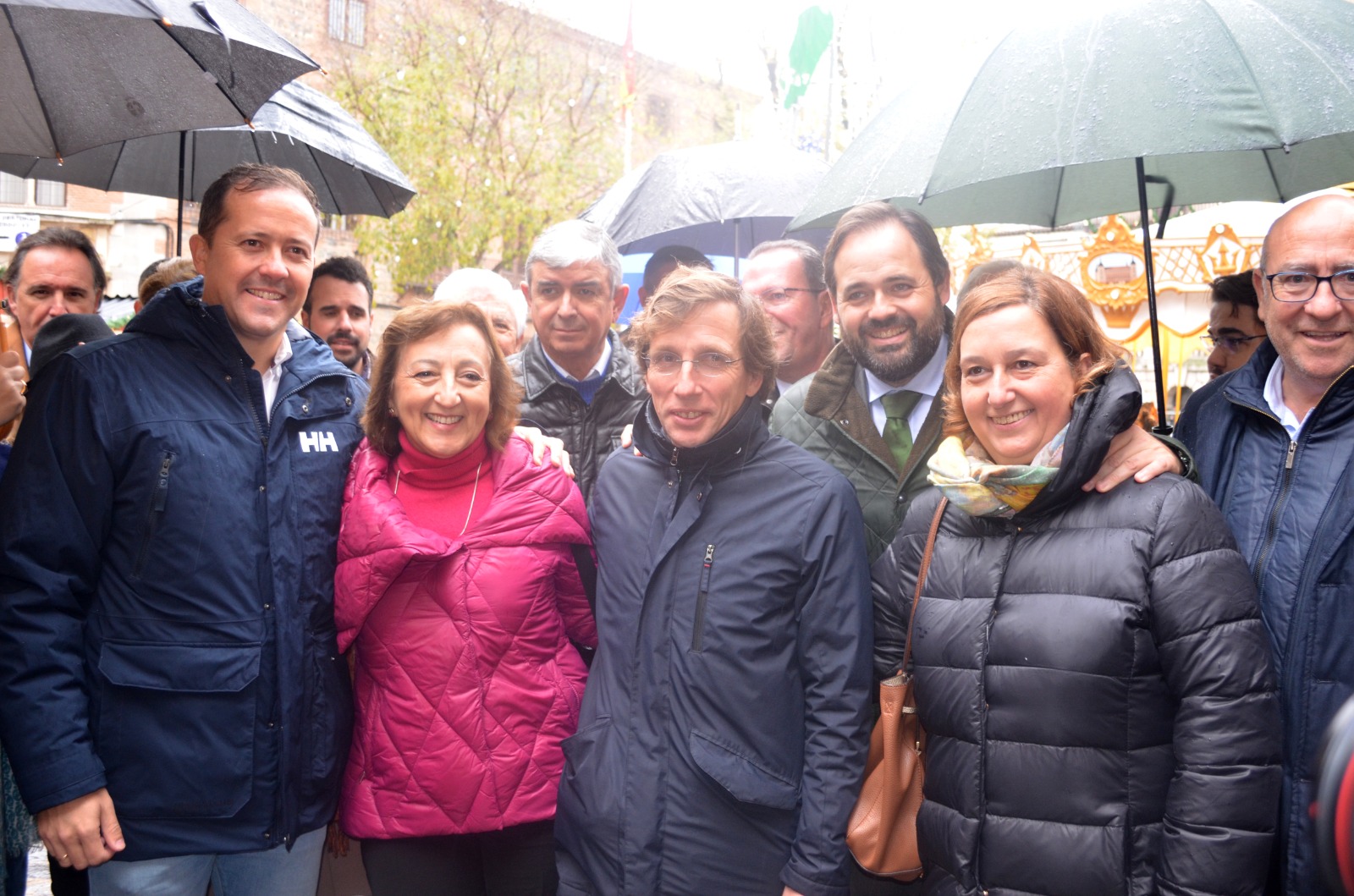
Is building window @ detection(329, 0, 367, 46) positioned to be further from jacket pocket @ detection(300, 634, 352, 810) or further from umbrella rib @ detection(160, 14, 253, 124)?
jacket pocket @ detection(300, 634, 352, 810)

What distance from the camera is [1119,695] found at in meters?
2.16

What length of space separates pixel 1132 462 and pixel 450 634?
5.61ft

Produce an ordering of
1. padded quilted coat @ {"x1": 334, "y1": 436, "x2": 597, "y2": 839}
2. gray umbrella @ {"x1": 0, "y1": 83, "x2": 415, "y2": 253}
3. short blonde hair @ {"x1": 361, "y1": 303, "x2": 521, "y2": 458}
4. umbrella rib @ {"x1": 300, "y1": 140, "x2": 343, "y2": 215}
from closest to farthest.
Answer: padded quilted coat @ {"x1": 334, "y1": 436, "x2": 597, "y2": 839} < short blonde hair @ {"x1": 361, "y1": 303, "x2": 521, "y2": 458} < gray umbrella @ {"x1": 0, "y1": 83, "x2": 415, "y2": 253} < umbrella rib @ {"x1": 300, "y1": 140, "x2": 343, "y2": 215}

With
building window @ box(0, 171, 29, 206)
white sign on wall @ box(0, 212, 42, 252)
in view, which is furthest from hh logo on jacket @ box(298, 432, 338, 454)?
building window @ box(0, 171, 29, 206)

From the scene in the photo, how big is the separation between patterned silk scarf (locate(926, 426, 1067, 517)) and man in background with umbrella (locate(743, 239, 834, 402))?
6.06ft

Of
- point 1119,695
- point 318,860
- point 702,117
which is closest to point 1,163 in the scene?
point 318,860

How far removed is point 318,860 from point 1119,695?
210 cm

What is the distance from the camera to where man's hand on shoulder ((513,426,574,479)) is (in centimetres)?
305

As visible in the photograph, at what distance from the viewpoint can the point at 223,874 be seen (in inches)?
106

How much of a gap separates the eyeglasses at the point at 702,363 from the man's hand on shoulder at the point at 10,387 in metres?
1.78

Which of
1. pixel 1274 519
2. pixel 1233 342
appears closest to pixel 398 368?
pixel 1274 519

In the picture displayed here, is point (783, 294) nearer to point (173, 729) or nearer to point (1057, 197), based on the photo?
point (1057, 197)

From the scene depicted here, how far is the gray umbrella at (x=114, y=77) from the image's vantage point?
9.62 ft

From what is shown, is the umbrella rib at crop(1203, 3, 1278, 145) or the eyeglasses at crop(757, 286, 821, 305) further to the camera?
the eyeglasses at crop(757, 286, 821, 305)
